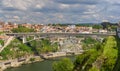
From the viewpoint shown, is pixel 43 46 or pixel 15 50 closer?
pixel 15 50

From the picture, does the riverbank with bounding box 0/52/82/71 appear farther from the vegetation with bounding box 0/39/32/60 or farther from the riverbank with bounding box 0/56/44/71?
the vegetation with bounding box 0/39/32/60

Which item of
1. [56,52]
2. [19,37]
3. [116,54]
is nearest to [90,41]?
[56,52]

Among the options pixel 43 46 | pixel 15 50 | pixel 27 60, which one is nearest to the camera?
pixel 27 60

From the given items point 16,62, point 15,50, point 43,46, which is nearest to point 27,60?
point 16,62

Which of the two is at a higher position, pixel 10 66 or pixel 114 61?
pixel 114 61

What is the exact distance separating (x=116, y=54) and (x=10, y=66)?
980 inches

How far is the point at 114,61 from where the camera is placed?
43.4 feet

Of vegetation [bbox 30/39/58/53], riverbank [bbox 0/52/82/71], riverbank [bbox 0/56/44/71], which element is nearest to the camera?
riverbank [bbox 0/56/44/71]

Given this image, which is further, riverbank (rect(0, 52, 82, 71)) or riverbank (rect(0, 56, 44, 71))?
riverbank (rect(0, 52, 82, 71))

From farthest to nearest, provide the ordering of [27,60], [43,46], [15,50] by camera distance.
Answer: [43,46], [15,50], [27,60]

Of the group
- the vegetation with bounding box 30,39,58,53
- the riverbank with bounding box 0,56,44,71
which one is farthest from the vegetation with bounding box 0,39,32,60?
the vegetation with bounding box 30,39,58,53

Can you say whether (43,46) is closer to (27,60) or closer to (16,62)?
(27,60)

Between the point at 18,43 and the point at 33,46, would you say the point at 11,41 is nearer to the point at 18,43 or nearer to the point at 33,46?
the point at 18,43

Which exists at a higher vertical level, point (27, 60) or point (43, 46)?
point (43, 46)
